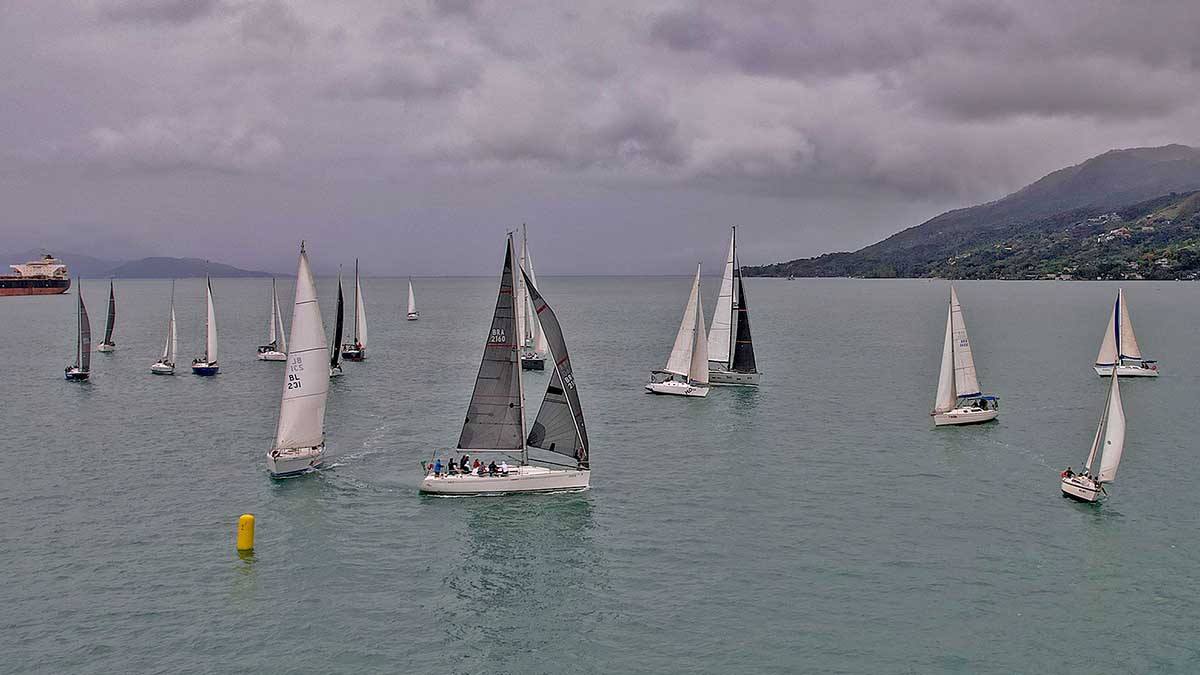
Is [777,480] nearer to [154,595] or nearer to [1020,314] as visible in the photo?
[154,595]

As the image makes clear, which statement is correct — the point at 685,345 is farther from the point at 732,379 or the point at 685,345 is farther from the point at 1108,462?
the point at 1108,462

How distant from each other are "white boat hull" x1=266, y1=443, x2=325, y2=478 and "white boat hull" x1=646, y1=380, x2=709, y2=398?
36.6 metres

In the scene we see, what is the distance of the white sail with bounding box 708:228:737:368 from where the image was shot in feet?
285

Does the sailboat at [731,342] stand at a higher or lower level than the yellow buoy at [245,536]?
higher

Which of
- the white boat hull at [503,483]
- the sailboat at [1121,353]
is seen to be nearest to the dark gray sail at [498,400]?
the white boat hull at [503,483]

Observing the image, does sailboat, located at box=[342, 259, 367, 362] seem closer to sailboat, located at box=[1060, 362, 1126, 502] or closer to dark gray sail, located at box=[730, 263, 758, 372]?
dark gray sail, located at box=[730, 263, 758, 372]

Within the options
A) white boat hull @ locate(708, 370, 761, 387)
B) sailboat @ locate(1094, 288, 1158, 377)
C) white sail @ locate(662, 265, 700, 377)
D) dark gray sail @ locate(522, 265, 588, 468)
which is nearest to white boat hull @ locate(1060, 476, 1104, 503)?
dark gray sail @ locate(522, 265, 588, 468)

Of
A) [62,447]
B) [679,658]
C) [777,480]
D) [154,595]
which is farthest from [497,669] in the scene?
[62,447]

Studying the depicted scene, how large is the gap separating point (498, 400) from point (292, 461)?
12.9m

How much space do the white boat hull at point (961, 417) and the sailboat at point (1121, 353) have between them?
114ft

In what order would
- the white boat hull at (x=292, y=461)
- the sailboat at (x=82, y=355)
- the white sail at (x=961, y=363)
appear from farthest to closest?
the sailboat at (x=82, y=355)
the white sail at (x=961, y=363)
the white boat hull at (x=292, y=461)

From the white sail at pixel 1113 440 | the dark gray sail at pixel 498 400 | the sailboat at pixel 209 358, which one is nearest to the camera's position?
the white sail at pixel 1113 440

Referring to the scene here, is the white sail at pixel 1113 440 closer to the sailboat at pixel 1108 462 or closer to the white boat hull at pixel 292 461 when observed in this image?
the sailboat at pixel 1108 462

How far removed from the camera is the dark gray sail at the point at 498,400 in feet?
163
